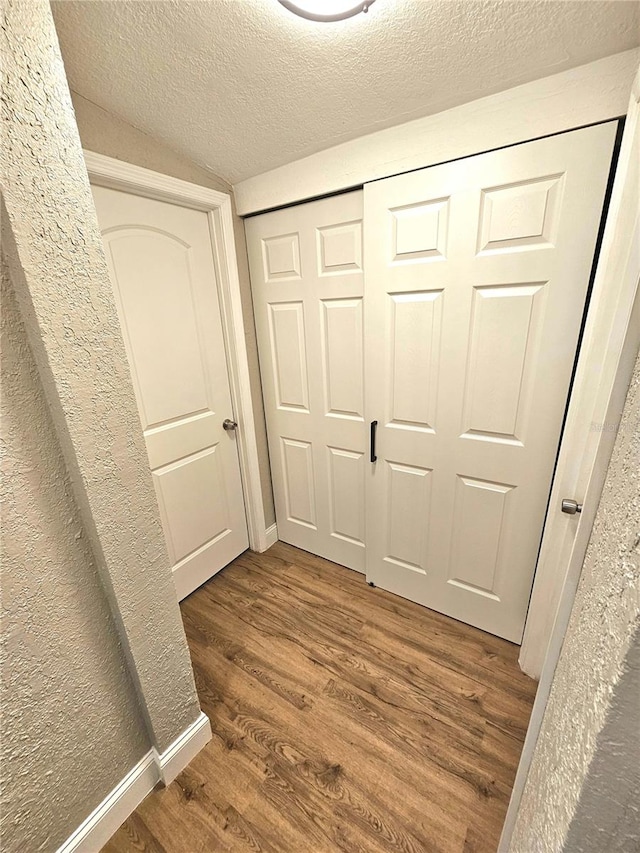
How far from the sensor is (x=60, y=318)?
73 centimetres

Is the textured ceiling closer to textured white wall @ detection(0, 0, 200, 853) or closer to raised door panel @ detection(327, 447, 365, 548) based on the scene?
textured white wall @ detection(0, 0, 200, 853)

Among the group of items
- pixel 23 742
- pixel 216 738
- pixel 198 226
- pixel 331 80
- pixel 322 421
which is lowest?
pixel 216 738

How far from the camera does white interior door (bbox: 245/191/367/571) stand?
1.57 metres

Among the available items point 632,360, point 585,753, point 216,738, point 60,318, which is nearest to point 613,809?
point 585,753

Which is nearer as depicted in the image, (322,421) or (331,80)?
(331,80)

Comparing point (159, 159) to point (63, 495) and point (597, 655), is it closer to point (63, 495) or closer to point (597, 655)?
point (63, 495)

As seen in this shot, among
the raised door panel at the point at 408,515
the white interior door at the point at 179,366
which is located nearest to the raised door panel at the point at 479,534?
the raised door panel at the point at 408,515

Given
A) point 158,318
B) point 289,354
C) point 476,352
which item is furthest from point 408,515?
point 158,318

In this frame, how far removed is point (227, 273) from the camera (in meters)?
1.73

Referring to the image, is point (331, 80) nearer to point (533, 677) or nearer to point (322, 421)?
point (322, 421)

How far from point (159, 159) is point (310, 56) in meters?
0.72

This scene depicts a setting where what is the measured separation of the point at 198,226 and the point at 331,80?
82 cm

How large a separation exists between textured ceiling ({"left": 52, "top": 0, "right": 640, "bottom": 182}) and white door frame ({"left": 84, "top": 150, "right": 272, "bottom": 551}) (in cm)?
18

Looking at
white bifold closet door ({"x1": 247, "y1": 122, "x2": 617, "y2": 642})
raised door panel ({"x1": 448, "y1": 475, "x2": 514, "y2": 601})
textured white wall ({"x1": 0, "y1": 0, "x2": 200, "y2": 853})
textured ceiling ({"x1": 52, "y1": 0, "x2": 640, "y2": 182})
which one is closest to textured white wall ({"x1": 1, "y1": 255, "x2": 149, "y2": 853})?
textured white wall ({"x1": 0, "y1": 0, "x2": 200, "y2": 853})
